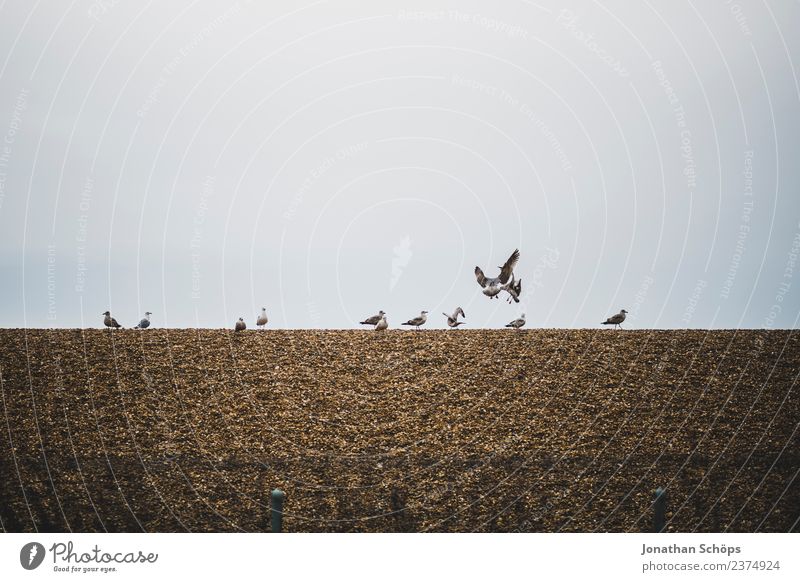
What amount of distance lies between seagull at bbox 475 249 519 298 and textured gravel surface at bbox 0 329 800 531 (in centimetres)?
189

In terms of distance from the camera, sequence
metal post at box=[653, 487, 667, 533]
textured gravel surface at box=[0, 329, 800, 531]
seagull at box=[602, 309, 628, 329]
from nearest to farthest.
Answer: metal post at box=[653, 487, 667, 533] < textured gravel surface at box=[0, 329, 800, 531] < seagull at box=[602, 309, 628, 329]

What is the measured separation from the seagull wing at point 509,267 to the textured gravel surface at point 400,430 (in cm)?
223

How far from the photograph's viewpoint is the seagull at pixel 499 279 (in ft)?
78.0

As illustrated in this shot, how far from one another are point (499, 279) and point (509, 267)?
524mm

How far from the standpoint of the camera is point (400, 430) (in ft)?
58.5

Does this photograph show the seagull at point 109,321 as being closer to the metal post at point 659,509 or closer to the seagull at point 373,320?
the seagull at point 373,320

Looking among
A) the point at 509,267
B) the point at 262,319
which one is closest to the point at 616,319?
the point at 509,267

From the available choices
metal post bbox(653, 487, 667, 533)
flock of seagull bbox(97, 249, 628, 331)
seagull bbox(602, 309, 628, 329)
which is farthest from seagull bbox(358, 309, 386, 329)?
metal post bbox(653, 487, 667, 533)

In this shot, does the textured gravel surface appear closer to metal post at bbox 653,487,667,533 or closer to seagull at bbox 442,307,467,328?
seagull at bbox 442,307,467,328

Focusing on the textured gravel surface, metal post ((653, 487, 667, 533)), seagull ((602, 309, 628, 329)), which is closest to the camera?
metal post ((653, 487, 667, 533))

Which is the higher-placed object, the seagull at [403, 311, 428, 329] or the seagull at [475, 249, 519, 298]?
the seagull at [475, 249, 519, 298]

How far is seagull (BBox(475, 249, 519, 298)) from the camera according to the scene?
23.8 m

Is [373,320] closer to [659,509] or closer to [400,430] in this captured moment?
[400,430]

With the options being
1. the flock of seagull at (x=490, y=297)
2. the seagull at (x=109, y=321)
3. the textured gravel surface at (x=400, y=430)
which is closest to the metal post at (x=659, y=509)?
the textured gravel surface at (x=400, y=430)
